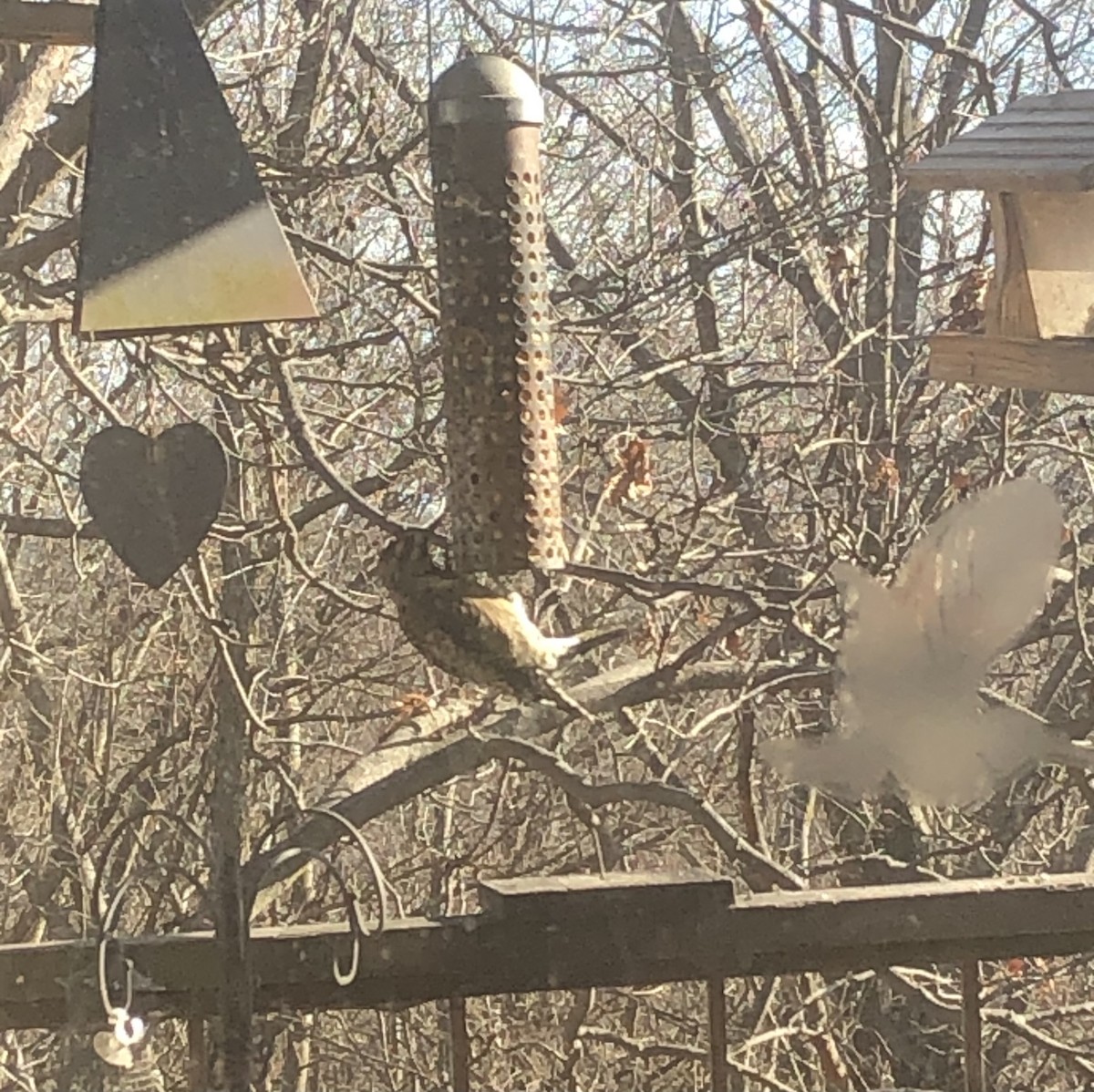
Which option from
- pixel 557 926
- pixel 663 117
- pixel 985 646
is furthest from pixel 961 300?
pixel 557 926

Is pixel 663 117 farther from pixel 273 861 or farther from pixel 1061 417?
pixel 273 861

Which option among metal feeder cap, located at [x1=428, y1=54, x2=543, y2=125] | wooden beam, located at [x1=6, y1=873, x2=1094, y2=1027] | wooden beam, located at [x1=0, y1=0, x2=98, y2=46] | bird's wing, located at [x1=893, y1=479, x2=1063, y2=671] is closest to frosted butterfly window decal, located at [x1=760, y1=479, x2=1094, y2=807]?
bird's wing, located at [x1=893, y1=479, x2=1063, y2=671]

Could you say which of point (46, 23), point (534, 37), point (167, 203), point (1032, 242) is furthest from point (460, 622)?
point (534, 37)

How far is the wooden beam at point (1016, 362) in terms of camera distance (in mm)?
784

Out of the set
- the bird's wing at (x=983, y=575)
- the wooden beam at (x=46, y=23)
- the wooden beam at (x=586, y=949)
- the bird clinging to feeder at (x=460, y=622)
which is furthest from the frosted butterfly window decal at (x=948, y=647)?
the wooden beam at (x=46, y=23)

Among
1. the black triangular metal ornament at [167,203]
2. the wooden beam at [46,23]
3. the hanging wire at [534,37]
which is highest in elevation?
the hanging wire at [534,37]

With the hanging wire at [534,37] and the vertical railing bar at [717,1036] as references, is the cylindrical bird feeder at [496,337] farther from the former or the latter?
the hanging wire at [534,37]

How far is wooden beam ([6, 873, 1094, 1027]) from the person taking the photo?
71 cm

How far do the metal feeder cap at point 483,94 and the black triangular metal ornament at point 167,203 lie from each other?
0.27ft

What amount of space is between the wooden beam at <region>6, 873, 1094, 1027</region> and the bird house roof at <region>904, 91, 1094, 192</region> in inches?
13.6

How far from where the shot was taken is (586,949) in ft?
2.39

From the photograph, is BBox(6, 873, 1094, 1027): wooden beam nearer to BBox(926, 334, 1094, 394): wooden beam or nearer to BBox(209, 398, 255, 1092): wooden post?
BBox(209, 398, 255, 1092): wooden post

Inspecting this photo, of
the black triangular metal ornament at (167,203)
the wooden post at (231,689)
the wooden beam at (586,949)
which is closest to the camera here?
the black triangular metal ornament at (167,203)

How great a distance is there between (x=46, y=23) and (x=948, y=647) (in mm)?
547
